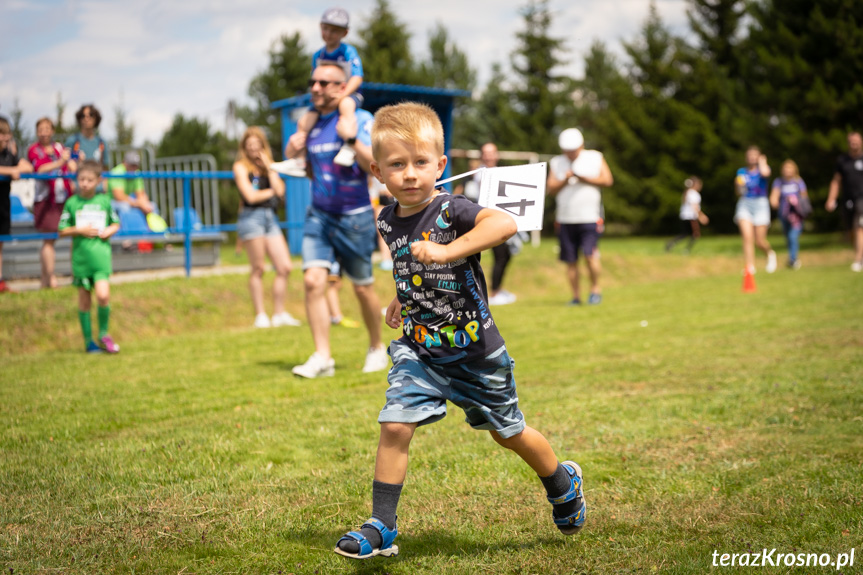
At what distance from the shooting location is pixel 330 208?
6402 mm

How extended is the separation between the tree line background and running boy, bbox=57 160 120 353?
71.2 ft

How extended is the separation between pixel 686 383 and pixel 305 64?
3251cm

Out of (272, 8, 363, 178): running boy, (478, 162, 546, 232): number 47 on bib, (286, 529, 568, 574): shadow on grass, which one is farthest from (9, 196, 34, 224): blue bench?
(478, 162, 546, 232): number 47 on bib

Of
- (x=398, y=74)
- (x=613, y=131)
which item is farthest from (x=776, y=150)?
(x=398, y=74)

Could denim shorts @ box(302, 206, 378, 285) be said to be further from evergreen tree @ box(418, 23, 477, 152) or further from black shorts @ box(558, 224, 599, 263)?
evergreen tree @ box(418, 23, 477, 152)

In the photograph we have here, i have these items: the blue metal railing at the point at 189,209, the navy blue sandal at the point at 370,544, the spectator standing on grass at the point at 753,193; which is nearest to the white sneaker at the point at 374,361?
the navy blue sandal at the point at 370,544

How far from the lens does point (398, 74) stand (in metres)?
39.4

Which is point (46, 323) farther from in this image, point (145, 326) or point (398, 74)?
point (398, 74)

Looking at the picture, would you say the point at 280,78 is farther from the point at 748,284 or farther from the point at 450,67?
the point at 748,284

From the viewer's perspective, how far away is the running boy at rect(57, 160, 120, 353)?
796cm

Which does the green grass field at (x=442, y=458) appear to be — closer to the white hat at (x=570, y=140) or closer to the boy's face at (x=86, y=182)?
the boy's face at (x=86, y=182)

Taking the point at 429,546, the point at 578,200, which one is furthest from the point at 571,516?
the point at 578,200

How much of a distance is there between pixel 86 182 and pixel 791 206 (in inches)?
556

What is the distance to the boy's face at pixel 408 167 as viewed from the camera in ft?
9.75
